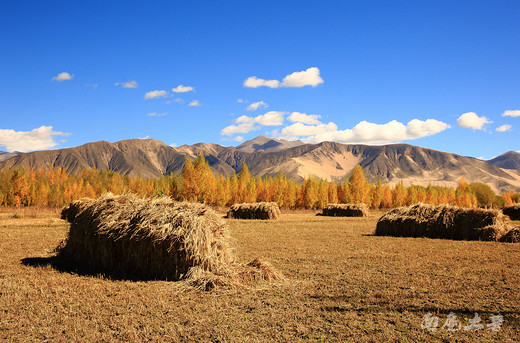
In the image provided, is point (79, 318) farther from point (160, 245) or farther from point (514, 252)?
point (514, 252)

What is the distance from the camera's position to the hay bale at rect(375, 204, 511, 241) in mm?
20375

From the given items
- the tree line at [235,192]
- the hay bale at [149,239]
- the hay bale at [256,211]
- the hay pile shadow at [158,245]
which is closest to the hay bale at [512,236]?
the hay pile shadow at [158,245]

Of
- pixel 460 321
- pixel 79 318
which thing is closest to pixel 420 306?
pixel 460 321

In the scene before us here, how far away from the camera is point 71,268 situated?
10633 millimetres

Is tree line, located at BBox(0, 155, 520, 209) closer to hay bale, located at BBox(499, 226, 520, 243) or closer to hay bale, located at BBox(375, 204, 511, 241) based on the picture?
hay bale, located at BBox(375, 204, 511, 241)

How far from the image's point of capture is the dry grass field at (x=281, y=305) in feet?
19.7

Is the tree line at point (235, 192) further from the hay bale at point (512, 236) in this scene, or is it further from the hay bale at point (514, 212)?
the hay bale at point (512, 236)

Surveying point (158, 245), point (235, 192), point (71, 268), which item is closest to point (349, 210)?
point (235, 192)

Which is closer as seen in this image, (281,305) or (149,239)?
(281,305)

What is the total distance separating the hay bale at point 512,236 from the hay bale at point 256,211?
25.5 meters

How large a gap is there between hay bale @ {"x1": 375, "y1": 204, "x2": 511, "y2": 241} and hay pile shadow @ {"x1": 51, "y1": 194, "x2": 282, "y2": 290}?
15.9m

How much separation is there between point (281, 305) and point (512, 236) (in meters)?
18.4

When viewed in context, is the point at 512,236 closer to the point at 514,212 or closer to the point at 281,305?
the point at 281,305

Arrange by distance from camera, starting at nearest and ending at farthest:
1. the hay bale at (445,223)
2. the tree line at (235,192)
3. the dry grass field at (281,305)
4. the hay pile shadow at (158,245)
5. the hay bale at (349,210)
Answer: the dry grass field at (281,305) → the hay pile shadow at (158,245) → the hay bale at (445,223) → the hay bale at (349,210) → the tree line at (235,192)
